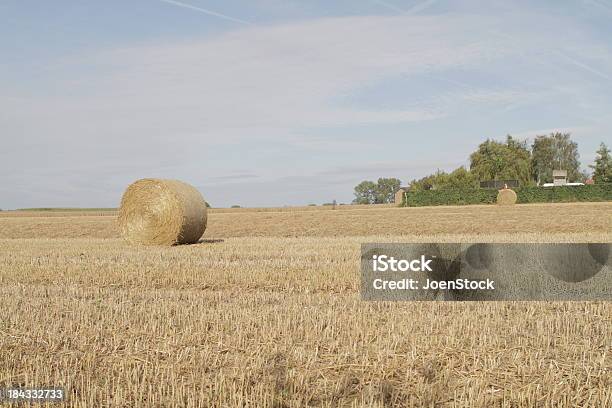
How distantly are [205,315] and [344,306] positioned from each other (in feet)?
6.89

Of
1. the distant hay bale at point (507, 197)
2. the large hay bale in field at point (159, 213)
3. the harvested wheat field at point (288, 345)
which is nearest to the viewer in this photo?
the harvested wheat field at point (288, 345)

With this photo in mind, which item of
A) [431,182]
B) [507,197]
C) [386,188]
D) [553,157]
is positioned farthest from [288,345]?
[386,188]

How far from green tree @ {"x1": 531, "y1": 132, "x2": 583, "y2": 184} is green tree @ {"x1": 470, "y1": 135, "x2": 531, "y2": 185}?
1469 centimetres

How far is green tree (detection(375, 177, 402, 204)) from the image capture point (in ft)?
459

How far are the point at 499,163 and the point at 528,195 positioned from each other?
1259 inches

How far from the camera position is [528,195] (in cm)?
5862

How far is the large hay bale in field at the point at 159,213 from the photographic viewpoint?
20.5 meters

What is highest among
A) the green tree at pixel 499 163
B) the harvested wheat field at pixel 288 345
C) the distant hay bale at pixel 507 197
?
the green tree at pixel 499 163

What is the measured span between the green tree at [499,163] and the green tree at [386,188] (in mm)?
45482

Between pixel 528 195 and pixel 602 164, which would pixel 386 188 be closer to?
pixel 602 164

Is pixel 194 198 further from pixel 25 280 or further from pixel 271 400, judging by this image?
pixel 271 400

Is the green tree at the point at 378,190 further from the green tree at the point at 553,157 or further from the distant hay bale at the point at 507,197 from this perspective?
the distant hay bale at the point at 507,197

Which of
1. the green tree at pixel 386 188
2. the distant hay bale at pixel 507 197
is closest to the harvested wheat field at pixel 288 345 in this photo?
the distant hay bale at pixel 507 197

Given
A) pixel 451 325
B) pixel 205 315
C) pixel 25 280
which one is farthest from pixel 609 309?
pixel 25 280
